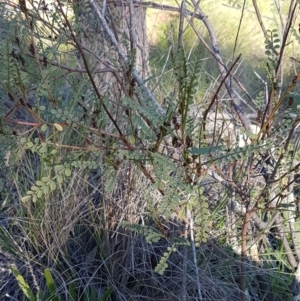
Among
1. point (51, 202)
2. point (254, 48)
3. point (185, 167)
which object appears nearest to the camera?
point (185, 167)

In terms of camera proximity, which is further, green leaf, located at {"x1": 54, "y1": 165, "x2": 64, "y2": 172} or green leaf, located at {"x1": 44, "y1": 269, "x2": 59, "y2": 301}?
green leaf, located at {"x1": 44, "y1": 269, "x2": 59, "y2": 301}

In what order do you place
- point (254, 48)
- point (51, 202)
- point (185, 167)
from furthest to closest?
point (254, 48) → point (51, 202) → point (185, 167)

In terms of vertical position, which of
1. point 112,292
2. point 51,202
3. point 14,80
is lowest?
point 112,292

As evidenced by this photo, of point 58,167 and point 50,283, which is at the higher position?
point 58,167

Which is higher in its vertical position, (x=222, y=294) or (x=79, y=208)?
(x=79, y=208)

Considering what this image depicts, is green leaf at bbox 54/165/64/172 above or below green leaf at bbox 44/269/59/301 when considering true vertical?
above

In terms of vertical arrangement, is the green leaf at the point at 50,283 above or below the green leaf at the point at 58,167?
below

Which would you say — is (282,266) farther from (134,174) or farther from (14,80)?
(14,80)

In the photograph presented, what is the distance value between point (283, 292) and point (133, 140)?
1.11 m

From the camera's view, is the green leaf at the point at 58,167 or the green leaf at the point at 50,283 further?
the green leaf at the point at 50,283

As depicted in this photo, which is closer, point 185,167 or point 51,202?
point 185,167

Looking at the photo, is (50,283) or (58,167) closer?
(58,167)

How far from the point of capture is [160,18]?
16.8 ft

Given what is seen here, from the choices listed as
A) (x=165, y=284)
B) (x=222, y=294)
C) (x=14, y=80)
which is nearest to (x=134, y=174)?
(x=165, y=284)
